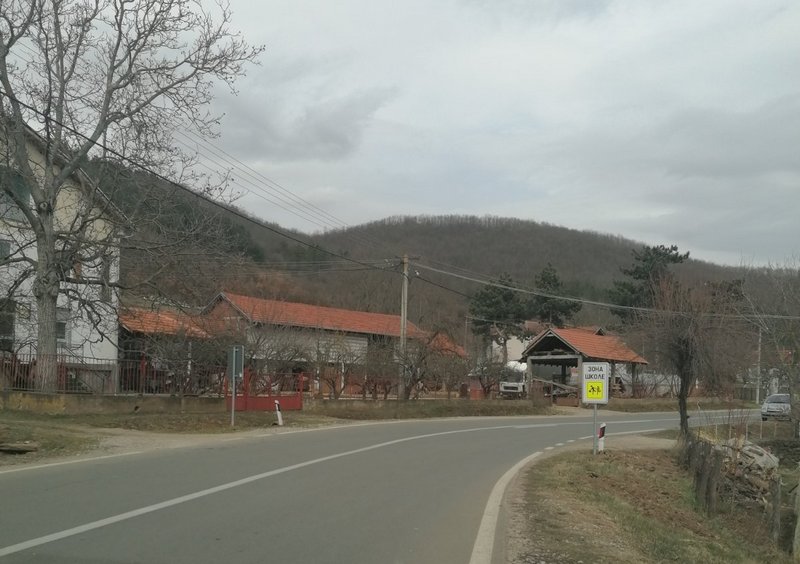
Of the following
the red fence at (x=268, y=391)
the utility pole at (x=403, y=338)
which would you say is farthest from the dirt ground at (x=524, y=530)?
Result: the utility pole at (x=403, y=338)

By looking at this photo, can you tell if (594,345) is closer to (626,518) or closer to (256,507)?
(626,518)

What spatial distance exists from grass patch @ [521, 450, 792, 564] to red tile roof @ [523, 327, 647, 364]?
90.1 ft

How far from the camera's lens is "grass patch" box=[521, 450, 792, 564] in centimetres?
753

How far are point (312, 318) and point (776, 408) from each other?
1077 inches

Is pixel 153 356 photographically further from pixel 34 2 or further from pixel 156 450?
pixel 34 2

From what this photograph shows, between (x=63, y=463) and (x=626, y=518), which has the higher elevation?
(x=626, y=518)

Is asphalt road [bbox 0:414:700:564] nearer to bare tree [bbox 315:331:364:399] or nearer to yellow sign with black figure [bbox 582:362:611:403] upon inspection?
yellow sign with black figure [bbox 582:362:611:403]

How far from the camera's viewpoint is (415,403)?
3319 centimetres

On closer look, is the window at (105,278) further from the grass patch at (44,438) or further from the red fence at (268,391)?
the red fence at (268,391)

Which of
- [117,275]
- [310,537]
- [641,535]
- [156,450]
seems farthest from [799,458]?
[117,275]

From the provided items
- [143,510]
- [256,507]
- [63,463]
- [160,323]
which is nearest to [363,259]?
[160,323]

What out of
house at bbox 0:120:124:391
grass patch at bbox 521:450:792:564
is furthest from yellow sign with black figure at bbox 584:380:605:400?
house at bbox 0:120:124:391

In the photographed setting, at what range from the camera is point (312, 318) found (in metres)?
45.7

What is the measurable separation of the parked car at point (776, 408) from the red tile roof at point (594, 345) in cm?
1040
